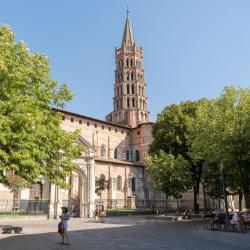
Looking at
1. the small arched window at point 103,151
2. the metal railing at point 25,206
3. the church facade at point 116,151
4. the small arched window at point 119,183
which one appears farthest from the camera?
the small arched window at point 103,151

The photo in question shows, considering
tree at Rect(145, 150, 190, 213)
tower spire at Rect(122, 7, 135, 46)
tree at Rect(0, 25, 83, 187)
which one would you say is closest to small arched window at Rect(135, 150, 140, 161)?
tree at Rect(145, 150, 190, 213)

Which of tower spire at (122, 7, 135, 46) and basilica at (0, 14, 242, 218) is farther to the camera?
tower spire at (122, 7, 135, 46)

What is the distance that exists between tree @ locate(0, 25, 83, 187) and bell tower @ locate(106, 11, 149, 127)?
61.7 m

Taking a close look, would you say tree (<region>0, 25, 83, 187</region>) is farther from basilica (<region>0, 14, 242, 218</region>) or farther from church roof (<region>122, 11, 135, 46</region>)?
church roof (<region>122, 11, 135, 46</region>)

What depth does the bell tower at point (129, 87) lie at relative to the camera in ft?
268

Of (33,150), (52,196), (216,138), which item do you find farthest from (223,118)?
(52,196)

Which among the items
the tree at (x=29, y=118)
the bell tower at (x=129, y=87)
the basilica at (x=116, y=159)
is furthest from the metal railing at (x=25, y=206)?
the bell tower at (x=129, y=87)

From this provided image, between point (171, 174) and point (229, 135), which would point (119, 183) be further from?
point (229, 135)

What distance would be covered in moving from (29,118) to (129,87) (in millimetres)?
72146

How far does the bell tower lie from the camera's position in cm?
8156

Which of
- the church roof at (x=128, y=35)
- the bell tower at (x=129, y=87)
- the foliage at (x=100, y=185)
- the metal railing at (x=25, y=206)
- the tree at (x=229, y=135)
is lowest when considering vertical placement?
the metal railing at (x=25, y=206)

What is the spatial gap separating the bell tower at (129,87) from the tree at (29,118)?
61720 mm

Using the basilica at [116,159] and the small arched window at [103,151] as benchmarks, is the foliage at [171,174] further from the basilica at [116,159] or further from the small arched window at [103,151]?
the small arched window at [103,151]

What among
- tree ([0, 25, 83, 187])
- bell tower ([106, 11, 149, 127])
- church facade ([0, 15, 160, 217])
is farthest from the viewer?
bell tower ([106, 11, 149, 127])
